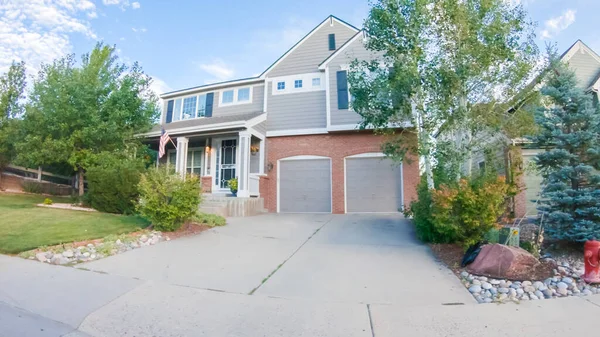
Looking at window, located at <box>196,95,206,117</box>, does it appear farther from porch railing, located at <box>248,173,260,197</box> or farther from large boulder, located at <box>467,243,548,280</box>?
large boulder, located at <box>467,243,548,280</box>

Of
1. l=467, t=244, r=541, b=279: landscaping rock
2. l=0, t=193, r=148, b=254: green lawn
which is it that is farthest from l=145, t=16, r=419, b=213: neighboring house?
l=467, t=244, r=541, b=279: landscaping rock

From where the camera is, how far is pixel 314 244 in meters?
7.07

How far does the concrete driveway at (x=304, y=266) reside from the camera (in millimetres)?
4168

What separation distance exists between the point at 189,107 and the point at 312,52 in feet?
23.0

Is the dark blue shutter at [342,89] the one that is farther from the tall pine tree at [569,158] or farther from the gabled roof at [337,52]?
the tall pine tree at [569,158]

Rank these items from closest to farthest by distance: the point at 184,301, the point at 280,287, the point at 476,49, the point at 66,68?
the point at 184,301
the point at 280,287
the point at 476,49
the point at 66,68

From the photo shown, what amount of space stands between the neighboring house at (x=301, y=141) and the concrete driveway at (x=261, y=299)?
23.7ft

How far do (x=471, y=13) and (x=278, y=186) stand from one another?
32.3ft

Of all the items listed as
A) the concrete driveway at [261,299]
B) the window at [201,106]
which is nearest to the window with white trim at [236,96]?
the window at [201,106]

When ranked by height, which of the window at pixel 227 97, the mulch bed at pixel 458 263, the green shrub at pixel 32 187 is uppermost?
the window at pixel 227 97

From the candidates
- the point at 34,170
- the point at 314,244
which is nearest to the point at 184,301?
the point at 314,244

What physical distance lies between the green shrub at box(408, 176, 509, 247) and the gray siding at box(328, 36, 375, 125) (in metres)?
7.81

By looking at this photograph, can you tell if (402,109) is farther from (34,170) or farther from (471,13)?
(34,170)

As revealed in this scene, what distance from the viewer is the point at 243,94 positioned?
1584 centimetres
